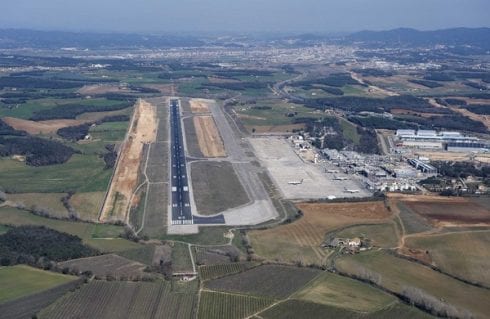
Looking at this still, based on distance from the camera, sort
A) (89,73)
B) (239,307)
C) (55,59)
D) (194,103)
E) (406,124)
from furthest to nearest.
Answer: (55,59) < (89,73) < (194,103) < (406,124) < (239,307)

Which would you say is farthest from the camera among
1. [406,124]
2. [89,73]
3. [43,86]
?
[89,73]

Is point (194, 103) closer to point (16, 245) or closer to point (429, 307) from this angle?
point (16, 245)

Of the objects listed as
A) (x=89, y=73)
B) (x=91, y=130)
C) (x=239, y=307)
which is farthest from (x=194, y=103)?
(x=239, y=307)

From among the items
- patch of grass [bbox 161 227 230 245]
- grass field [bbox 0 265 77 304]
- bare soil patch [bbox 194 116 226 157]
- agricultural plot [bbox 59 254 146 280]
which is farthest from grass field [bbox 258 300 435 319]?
bare soil patch [bbox 194 116 226 157]

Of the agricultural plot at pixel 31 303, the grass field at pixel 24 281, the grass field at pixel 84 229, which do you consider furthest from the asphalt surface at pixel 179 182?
the agricultural plot at pixel 31 303

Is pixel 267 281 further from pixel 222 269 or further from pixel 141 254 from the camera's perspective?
pixel 141 254

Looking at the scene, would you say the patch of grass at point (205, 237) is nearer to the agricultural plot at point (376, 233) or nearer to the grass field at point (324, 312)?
the agricultural plot at point (376, 233)
